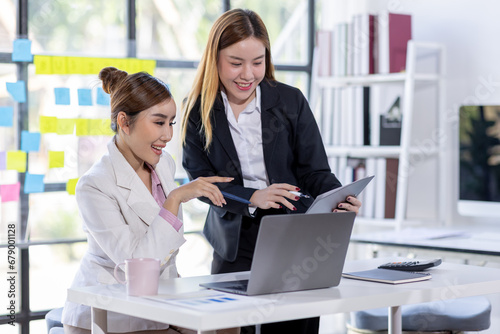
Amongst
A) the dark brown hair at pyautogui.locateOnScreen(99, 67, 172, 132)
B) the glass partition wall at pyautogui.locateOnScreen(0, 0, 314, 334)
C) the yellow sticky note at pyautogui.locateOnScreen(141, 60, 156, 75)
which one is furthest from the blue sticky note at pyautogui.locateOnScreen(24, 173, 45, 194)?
the dark brown hair at pyautogui.locateOnScreen(99, 67, 172, 132)

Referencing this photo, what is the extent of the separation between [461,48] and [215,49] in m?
1.89

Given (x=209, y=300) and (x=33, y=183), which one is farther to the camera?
(x=33, y=183)

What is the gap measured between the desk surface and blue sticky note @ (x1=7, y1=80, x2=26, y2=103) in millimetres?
1594

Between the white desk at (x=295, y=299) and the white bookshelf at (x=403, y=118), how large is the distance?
1.66 m

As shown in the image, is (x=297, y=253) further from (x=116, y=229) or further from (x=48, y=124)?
(x=48, y=124)

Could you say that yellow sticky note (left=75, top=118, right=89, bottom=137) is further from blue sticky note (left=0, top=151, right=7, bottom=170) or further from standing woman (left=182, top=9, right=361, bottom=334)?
standing woman (left=182, top=9, right=361, bottom=334)

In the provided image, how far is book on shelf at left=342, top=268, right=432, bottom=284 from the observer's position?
1639mm

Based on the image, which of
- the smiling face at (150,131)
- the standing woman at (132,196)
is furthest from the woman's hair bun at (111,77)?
the smiling face at (150,131)

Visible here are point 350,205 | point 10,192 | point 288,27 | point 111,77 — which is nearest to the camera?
point 350,205

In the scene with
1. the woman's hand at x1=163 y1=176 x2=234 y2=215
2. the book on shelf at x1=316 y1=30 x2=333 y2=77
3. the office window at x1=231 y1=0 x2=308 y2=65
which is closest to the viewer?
the woman's hand at x1=163 y1=176 x2=234 y2=215

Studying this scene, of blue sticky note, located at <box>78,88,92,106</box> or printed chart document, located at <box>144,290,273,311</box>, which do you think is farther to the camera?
blue sticky note, located at <box>78,88,92,106</box>

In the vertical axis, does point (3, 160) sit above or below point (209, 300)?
above

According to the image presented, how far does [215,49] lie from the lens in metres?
2.01

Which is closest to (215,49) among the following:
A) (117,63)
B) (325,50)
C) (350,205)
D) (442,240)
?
(350,205)
